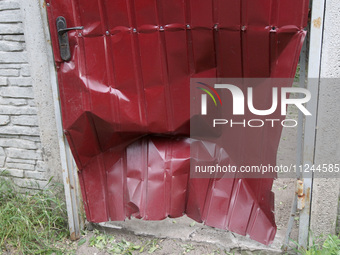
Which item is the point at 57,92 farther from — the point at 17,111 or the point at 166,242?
the point at 166,242

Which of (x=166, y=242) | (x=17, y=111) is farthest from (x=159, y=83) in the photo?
(x=17, y=111)

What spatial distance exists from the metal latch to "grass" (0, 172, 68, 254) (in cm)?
134

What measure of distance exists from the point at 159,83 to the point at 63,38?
76cm

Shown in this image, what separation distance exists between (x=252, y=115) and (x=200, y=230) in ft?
4.26

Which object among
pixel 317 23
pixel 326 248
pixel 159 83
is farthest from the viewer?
pixel 326 248

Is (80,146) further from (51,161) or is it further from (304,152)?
(304,152)

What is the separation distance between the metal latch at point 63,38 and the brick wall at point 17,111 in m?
0.71

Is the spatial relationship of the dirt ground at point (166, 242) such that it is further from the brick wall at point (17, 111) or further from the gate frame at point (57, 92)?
the brick wall at point (17, 111)

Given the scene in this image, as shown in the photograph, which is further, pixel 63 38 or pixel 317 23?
pixel 63 38

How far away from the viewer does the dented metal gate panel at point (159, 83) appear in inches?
90.7

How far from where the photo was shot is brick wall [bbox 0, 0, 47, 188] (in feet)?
10.4

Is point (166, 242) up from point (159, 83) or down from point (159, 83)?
down

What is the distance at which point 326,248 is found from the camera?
2639 mm

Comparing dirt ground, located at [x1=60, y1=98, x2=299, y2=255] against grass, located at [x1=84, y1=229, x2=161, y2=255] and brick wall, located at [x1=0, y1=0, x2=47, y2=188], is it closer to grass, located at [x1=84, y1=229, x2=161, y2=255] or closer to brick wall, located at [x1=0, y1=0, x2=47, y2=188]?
grass, located at [x1=84, y1=229, x2=161, y2=255]
